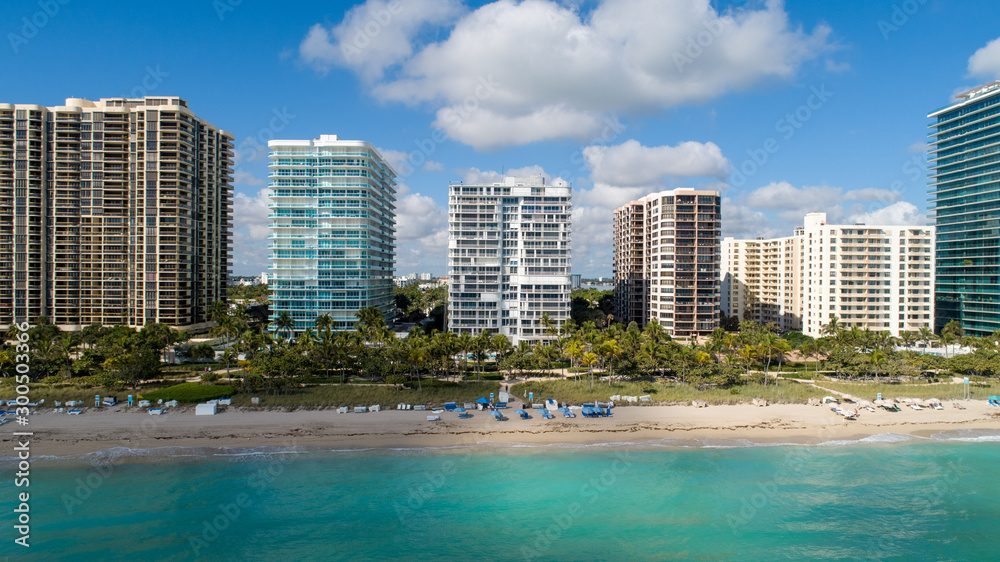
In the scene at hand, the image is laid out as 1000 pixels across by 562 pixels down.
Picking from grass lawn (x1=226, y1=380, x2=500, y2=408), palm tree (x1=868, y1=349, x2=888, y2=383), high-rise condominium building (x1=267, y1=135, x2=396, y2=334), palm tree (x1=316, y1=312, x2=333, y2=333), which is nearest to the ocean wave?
palm tree (x1=868, y1=349, x2=888, y2=383)

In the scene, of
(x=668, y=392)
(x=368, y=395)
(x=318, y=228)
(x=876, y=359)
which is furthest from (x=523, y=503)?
(x=318, y=228)

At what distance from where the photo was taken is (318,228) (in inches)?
3465

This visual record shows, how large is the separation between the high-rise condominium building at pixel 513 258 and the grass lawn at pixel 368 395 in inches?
1074

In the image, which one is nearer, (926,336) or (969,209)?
(926,336)

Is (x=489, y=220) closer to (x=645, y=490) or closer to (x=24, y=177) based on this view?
(x=645, y=490)

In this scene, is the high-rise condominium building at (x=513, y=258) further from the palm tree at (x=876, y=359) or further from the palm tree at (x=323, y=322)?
the palm tree at (x=876, y=359)

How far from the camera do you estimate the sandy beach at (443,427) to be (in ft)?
157

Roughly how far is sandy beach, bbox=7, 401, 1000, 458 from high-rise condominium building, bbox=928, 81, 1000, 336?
47689mm

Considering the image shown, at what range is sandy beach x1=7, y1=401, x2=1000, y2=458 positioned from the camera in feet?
157

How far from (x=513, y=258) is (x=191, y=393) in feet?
174

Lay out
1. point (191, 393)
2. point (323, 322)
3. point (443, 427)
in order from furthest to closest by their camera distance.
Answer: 1. point (323, 322)
2. point (191, 393)
3. point (443, 427)

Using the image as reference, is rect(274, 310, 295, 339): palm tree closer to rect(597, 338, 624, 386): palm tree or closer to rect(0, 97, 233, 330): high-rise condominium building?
rect(0, 97, 233, 330): high-rise condominium building

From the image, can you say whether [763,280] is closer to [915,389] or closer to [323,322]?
[915,389]

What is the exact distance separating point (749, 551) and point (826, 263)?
7986 centimetres
